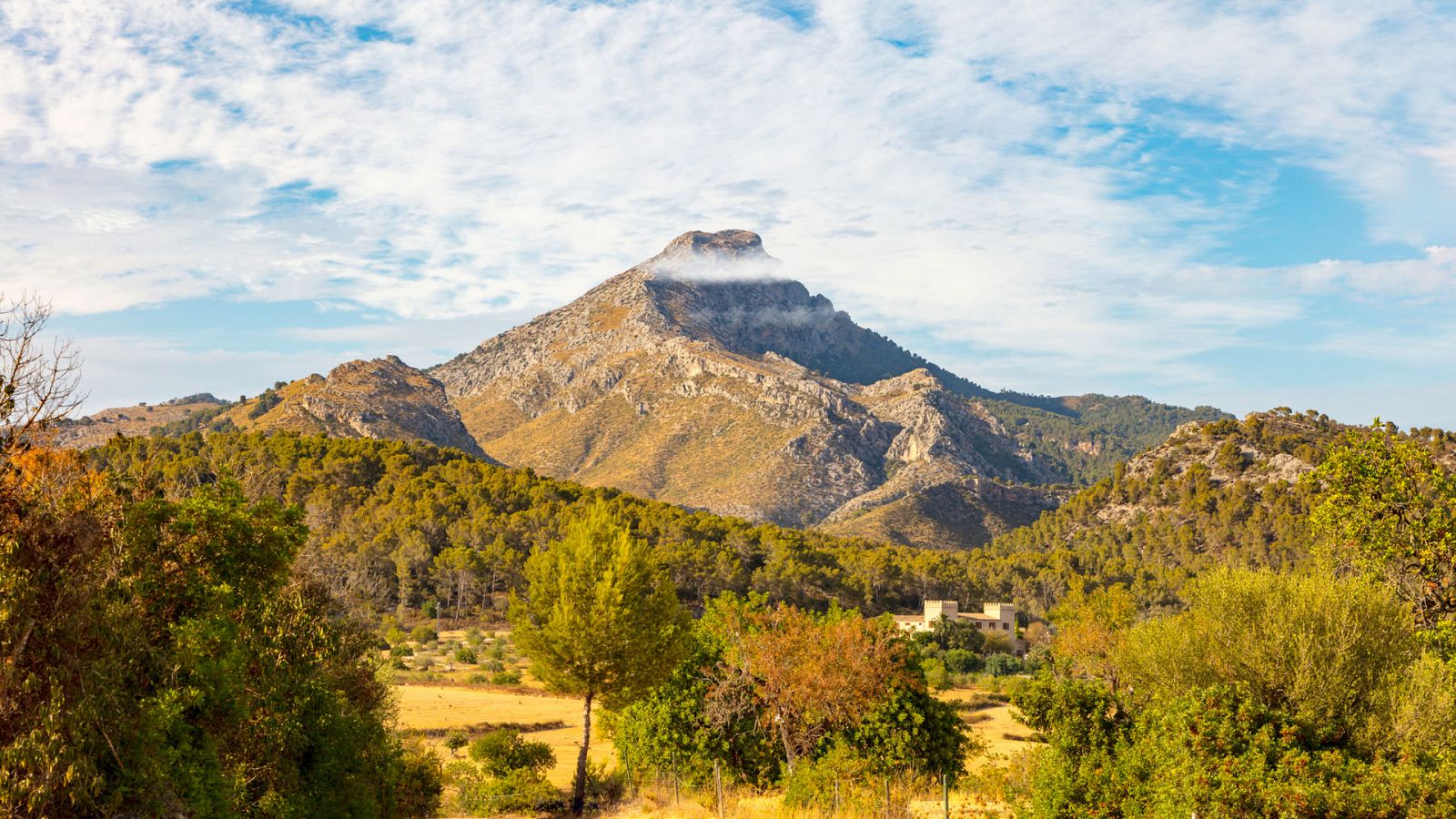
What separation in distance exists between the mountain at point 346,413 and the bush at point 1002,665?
94725mm

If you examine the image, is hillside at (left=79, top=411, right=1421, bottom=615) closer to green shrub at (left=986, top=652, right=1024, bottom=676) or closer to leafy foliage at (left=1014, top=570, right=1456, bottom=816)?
green shrub at (left=986, top=652, right=1024, bottom=676)

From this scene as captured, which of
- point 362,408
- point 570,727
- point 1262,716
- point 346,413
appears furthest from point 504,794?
point 362,408

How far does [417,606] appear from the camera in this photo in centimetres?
8512

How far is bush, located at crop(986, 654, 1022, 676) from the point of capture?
78938 mm

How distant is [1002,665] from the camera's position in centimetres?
8000

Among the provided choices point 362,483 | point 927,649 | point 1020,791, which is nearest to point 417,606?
point 362,483

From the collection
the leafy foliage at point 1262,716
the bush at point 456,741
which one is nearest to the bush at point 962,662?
the bush at point 456,741

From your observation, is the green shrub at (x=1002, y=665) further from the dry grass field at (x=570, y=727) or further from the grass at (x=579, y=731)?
the dry grass field at (x=570, y=727)

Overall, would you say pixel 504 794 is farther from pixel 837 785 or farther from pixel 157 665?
pixel 157 665

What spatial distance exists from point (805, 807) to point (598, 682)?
360 inches

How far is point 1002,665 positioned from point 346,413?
113m

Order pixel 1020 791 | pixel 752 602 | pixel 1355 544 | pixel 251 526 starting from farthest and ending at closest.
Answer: pixel 752 602, pixel 1020 791, pixel 1355 544, pixel 251 526

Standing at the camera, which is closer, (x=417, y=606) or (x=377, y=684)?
(x=377, y=684)

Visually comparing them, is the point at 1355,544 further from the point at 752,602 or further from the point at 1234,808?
the point at 752,602
